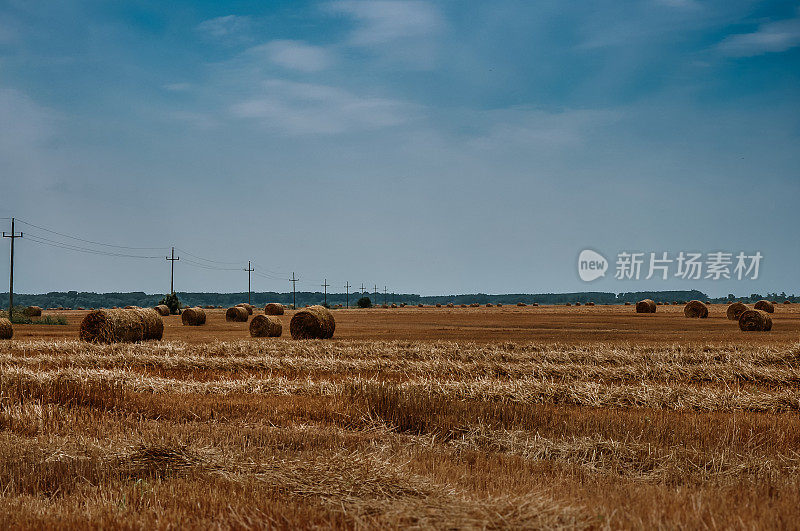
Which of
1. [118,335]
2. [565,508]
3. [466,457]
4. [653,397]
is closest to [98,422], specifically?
[466,457]

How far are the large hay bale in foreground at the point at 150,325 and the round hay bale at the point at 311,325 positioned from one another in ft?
18.7

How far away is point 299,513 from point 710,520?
3025mm

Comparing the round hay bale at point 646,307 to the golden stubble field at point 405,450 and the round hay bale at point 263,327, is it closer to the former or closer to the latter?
the round hay bale at point 263,327

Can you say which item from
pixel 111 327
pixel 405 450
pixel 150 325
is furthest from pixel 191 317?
pixel 405 450

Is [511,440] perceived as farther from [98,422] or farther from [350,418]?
[98,422]

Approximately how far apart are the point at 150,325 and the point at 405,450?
22144 mm

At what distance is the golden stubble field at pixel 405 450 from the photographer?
16.8ft

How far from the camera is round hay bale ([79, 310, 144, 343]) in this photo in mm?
25500

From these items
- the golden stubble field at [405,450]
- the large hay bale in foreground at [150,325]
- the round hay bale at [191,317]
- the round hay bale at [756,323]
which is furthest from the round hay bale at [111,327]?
the round hay bale at [756,323]

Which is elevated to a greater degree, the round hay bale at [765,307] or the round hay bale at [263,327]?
the round hay bale at [765,307]

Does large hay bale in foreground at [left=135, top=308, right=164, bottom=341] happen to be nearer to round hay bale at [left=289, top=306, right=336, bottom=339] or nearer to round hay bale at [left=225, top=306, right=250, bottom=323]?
round hay bale at [left=289, top=306, right=336, bottom=339]

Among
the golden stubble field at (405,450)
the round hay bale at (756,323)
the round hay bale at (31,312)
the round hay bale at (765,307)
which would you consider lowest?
the round hay bale at (31,312)

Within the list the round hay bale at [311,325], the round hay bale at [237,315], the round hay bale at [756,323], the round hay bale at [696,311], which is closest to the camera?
the round hay bale at [311,325]

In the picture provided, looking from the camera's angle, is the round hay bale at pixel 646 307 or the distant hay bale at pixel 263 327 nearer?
the distant hay bale at pixel 263 327
